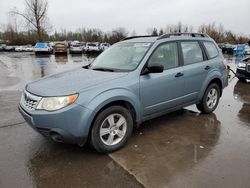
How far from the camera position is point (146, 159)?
3447mm

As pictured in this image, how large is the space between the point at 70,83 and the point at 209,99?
345 cm

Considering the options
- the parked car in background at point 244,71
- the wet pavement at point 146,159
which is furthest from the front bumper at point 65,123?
the parked car in background at point 244,71

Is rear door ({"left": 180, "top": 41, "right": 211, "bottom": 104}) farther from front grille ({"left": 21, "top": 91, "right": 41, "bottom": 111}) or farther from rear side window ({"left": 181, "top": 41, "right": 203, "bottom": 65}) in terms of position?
front grille ({"left": 21, "top": 91, "right": 41, "bottom": 111})

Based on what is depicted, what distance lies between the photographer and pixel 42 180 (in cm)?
296

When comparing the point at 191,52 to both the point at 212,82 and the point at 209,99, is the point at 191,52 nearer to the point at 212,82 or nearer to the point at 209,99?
the point at 212,82

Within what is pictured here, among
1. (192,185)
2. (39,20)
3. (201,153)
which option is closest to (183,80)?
(201,153)

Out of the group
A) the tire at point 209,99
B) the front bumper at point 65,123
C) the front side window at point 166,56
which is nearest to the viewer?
the front bumper at point 65,123

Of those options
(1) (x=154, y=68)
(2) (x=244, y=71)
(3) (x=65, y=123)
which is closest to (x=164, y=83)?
(1) (x=154, y=68)

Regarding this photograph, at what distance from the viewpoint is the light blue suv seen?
3178 mm

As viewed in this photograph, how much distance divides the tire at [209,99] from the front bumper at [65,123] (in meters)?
3.09

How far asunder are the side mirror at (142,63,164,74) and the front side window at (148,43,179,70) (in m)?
0.16

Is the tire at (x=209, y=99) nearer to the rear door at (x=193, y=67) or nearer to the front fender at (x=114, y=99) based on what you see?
the rear door at (x=193, y=67)

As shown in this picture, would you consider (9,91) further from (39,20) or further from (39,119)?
(39,20)

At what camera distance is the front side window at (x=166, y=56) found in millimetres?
4176
